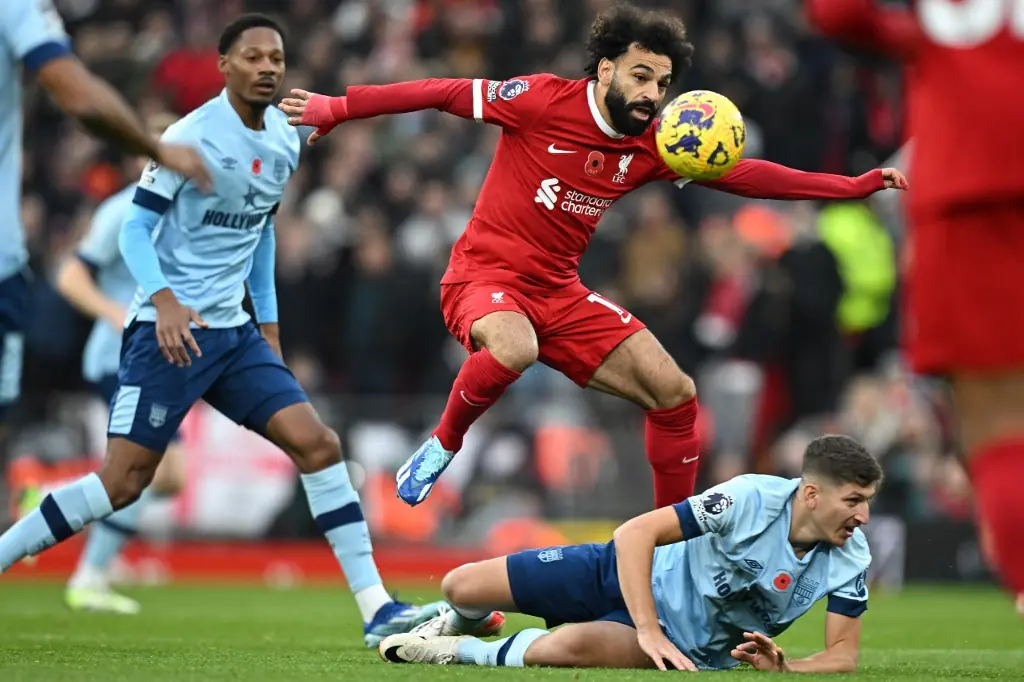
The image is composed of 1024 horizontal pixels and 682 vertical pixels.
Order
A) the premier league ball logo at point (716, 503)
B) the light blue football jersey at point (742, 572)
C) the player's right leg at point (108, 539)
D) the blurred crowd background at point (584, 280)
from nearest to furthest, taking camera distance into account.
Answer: the premier league ball logo at point (716, 503) < the light blue football jersey at point (742, 572) < the player's right leg at point (108, 539) < the blurred crowd background at point (584, 280)

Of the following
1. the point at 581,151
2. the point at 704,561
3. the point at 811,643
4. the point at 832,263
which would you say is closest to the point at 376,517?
the point at 832,263

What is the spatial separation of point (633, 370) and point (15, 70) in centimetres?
337

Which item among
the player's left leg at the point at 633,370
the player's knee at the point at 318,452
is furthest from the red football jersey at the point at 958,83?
the player's knee at the point at 318,452

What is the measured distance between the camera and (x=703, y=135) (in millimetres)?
7180

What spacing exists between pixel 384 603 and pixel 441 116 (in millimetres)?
11318

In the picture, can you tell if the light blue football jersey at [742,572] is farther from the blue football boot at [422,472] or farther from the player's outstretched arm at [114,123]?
the player's outstretched arm at [114,123]

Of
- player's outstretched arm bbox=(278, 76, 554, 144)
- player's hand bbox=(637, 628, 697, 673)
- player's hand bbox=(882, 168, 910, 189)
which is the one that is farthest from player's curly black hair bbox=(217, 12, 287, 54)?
player's hand bbox=(637, 628, 697, 673)

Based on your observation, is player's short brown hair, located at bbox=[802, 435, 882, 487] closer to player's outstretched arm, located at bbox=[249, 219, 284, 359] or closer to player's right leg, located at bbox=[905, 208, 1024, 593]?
player's right leg, located at bbox=[905, 208, 1024, 593]

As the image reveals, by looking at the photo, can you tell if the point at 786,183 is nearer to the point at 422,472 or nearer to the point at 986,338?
the point at 422,472

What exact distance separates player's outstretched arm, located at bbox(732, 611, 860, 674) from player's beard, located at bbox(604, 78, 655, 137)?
257 centimetres

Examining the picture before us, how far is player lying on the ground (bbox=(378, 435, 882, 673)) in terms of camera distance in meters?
5.90

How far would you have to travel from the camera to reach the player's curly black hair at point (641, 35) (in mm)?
7465

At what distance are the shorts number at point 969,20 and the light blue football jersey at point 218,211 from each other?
13.4 feet

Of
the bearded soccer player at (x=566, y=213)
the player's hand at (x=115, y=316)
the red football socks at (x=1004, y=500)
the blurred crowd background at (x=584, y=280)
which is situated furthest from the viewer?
the blurred crowd background at (x=584, y=280)
